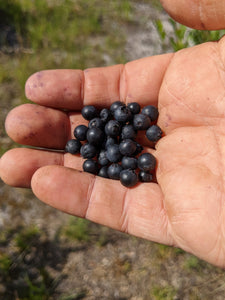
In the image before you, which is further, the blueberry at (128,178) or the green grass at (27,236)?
the green grass at (27,236)

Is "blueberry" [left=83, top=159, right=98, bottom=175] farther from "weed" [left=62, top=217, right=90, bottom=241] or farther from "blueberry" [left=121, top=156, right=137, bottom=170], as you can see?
"weed" [left=62, top=217, right=90, bottom=241]

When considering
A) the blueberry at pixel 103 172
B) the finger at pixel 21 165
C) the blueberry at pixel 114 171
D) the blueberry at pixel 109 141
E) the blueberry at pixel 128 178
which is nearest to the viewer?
the blueberry at pixel 128 178

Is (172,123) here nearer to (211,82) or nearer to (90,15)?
(211,82)

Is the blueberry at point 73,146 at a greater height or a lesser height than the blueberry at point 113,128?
lesser

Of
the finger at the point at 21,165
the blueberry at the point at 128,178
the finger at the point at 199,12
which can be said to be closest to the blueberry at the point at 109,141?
the blueberry at the point at 128,178

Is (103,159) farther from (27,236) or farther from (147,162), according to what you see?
(27,236)

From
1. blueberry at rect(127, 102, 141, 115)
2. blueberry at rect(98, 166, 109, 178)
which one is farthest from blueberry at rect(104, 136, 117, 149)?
blueberry at rect(127, 102, 141, 115)

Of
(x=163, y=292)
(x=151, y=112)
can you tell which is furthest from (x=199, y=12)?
(x=163, y=292)

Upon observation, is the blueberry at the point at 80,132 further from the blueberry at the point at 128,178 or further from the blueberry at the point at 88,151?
the blueberry at the point at 128,178
